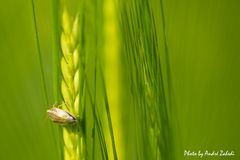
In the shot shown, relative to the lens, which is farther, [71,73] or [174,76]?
[174,76]

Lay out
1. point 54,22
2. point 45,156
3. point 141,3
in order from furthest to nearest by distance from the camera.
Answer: point 45,156 → point 141,3 → point 54,22

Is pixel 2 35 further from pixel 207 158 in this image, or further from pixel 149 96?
pixel 207 158

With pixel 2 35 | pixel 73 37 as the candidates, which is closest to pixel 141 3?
pixel 73 37

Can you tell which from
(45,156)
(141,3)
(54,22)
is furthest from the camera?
(45,156)

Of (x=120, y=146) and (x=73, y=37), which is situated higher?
(x=73, y=37)

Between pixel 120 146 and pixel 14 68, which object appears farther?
pixel 14 68

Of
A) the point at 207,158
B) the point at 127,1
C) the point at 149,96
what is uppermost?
the point at 127,1
